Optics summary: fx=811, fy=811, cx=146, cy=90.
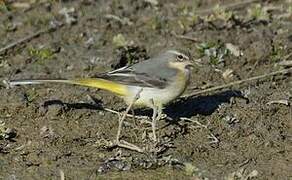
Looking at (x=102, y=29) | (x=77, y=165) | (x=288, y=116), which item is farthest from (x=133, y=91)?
(x=102, y=29)

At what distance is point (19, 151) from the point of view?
753 centimetres

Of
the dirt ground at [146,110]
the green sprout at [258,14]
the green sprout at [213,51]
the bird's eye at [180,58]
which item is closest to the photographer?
the dirt ground at [146,110]

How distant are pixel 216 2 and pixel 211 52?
1991 mm

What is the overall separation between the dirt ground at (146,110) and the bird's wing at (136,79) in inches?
16.3

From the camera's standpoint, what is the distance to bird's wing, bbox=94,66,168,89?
7.89m

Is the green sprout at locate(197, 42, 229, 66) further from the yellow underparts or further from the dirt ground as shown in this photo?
the yellow underparts

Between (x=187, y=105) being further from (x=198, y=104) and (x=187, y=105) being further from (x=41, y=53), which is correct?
(x=41, y=53)

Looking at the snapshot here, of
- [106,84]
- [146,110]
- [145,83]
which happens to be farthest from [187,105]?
[106,84]

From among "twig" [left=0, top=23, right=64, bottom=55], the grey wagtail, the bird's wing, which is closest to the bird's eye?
the grey wagtail

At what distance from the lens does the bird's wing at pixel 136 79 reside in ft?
25.9

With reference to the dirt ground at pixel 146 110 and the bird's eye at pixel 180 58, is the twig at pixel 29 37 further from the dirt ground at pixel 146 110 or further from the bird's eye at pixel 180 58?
the bird's eye at pixel 180 58

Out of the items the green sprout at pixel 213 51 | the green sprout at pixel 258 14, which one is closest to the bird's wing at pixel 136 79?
the green sprout at pixel 213 51

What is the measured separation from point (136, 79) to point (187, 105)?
957 millimetres

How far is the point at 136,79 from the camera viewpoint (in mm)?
7910
